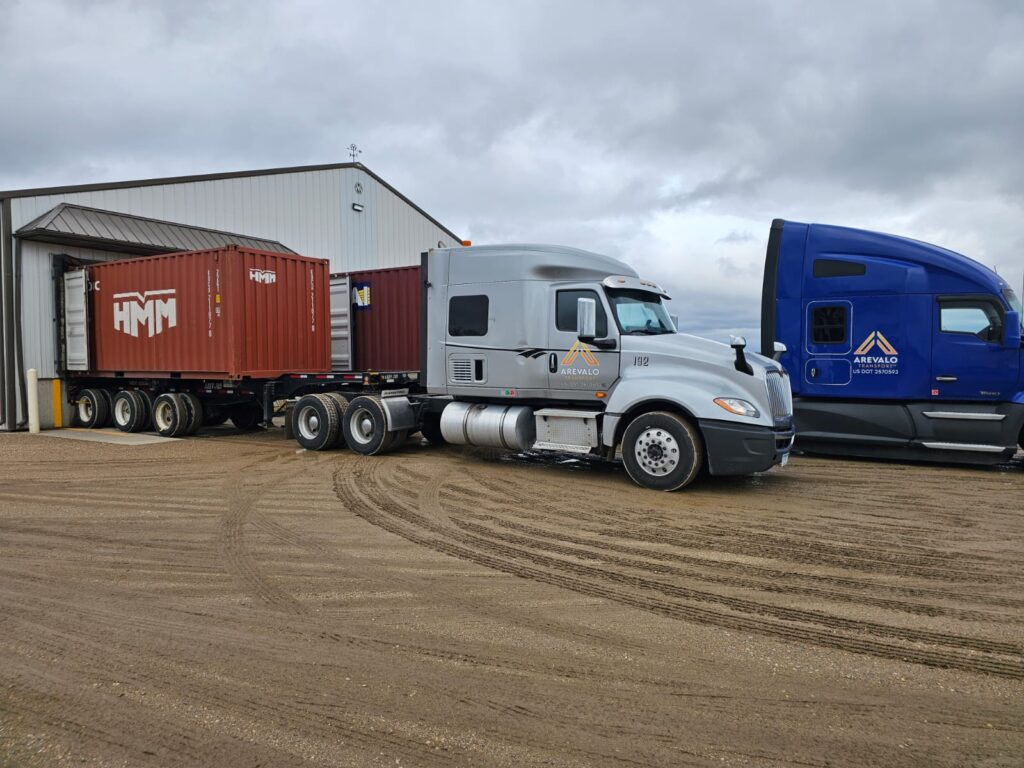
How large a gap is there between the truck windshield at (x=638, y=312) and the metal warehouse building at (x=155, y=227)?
12.0 feet

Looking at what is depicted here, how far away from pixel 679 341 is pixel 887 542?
3491mm

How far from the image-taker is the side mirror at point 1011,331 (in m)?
9.59

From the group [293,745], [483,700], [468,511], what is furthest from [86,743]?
[468,511]

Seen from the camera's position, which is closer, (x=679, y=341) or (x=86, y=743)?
(x=86, y=743)

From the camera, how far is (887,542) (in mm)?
6223

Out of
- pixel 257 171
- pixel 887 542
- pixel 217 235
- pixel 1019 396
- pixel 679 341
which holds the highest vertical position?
pixel 257 171

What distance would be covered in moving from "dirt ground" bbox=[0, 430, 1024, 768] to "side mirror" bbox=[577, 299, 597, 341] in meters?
2.13

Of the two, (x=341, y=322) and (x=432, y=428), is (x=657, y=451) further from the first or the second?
(x=341, y=322)

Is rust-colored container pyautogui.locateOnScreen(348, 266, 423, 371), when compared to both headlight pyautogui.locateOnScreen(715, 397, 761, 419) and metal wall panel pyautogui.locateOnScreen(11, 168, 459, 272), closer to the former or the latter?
metal wall panel pyautogui.locateOnScreen(11, 168, 459, 272)

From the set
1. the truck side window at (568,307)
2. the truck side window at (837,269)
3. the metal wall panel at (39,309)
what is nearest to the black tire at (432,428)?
the truck side window at (568,307)

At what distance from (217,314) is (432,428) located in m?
4.57

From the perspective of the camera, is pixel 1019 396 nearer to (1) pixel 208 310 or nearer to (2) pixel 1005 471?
(2) pixel 1005 471

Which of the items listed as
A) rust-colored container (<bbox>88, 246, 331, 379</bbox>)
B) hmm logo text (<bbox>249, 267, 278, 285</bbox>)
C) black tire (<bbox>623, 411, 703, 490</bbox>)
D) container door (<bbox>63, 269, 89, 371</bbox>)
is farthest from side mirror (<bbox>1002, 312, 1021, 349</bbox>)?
container door (<bbox>63, 269, 89, 371</bbox>)

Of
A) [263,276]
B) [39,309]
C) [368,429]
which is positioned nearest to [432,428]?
[368,429]
